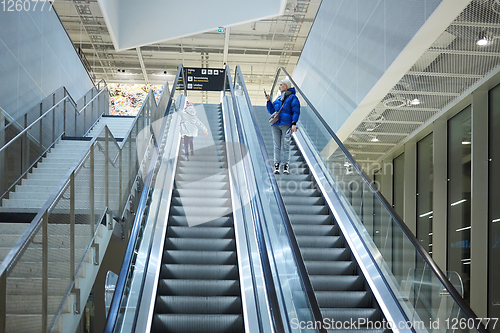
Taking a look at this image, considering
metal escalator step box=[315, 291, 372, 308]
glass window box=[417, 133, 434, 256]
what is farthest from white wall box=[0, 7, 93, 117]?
glass window box=[417, 133, 434, 256]

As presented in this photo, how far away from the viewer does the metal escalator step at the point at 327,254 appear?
20.0 feet

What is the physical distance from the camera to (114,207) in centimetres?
585

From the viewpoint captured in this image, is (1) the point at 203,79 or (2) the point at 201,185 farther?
(1) the point at 203,79

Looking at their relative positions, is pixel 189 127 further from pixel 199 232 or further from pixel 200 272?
pixel 200 272

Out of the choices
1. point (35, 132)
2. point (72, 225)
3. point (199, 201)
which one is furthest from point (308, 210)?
point (35, 132)

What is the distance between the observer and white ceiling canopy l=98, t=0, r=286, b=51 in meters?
14.5

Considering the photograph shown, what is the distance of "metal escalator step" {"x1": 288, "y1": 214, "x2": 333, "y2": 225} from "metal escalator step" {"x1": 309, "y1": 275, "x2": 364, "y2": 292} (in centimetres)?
145

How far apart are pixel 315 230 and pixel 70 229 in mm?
3606

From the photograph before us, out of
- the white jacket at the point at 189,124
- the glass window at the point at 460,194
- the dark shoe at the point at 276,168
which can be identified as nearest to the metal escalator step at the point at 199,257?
the dark shoe at the point at 276,168

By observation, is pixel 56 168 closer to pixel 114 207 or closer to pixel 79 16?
pixel 114 207

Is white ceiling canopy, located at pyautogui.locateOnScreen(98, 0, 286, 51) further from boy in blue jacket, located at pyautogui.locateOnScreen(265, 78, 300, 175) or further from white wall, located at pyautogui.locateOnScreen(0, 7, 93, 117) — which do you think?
boy in blue jacket, located at pyautogui.locateOnScreen(265, 78, 300, 175)

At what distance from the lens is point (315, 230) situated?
6.68 meters

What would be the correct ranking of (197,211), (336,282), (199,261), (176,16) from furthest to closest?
(176,16) → (197,211) → (199,261) → (336,282)

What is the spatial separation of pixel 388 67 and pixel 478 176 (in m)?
2.42
